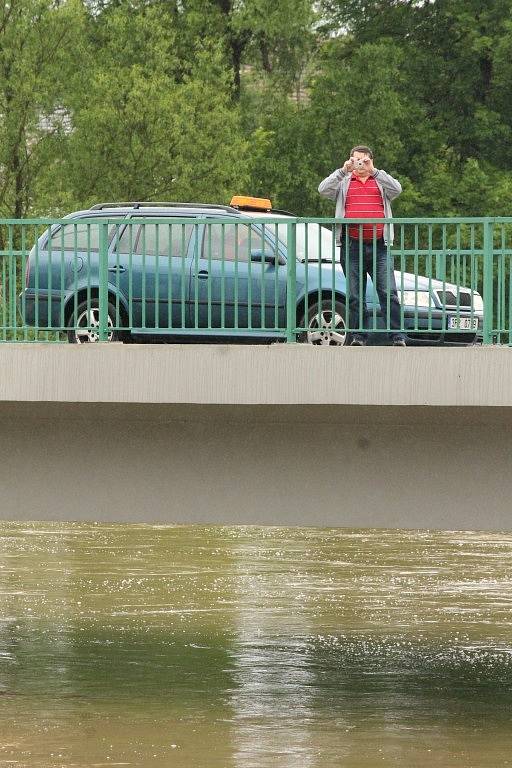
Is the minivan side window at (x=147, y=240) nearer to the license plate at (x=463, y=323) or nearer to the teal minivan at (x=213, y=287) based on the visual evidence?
the teal minivan at (x=213, y=287)

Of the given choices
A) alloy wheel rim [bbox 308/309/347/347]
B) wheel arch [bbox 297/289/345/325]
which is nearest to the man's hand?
wheel arch [bbox 297/289/345/325]

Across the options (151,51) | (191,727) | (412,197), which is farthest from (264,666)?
(412,197)

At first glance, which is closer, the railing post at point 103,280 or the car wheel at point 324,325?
the car wheel at point 324,325

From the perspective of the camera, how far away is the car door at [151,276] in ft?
38.9

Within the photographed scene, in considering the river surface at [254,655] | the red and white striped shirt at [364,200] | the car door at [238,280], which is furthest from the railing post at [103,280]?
the river surface at [254,655]

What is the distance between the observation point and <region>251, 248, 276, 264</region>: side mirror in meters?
11.7

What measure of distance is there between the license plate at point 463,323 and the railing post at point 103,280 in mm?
2337

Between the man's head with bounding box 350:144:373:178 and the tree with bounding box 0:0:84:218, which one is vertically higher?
the tree with bounding box 0:0:84:218

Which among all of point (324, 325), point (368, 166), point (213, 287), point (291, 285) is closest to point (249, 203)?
point (368, 166)

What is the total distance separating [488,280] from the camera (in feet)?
36.7

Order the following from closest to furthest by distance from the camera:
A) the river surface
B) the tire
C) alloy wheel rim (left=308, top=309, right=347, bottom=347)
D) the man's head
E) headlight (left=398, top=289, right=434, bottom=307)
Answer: alloy wheel rim (left=308, top=309, right=347, bottom=347) → headlight (left=398, top=289, right=434, bottom=307) → the tire → the man's head → the river surface

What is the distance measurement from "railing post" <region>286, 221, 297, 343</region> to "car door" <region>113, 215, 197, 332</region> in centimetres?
69

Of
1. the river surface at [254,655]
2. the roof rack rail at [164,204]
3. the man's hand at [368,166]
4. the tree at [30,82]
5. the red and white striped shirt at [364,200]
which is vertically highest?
the tree at [30,82]

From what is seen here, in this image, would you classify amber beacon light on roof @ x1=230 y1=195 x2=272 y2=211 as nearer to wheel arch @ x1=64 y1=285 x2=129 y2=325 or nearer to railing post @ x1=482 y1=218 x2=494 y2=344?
wheel arch @ x1=64 y1=285 x2=129 y2=325
